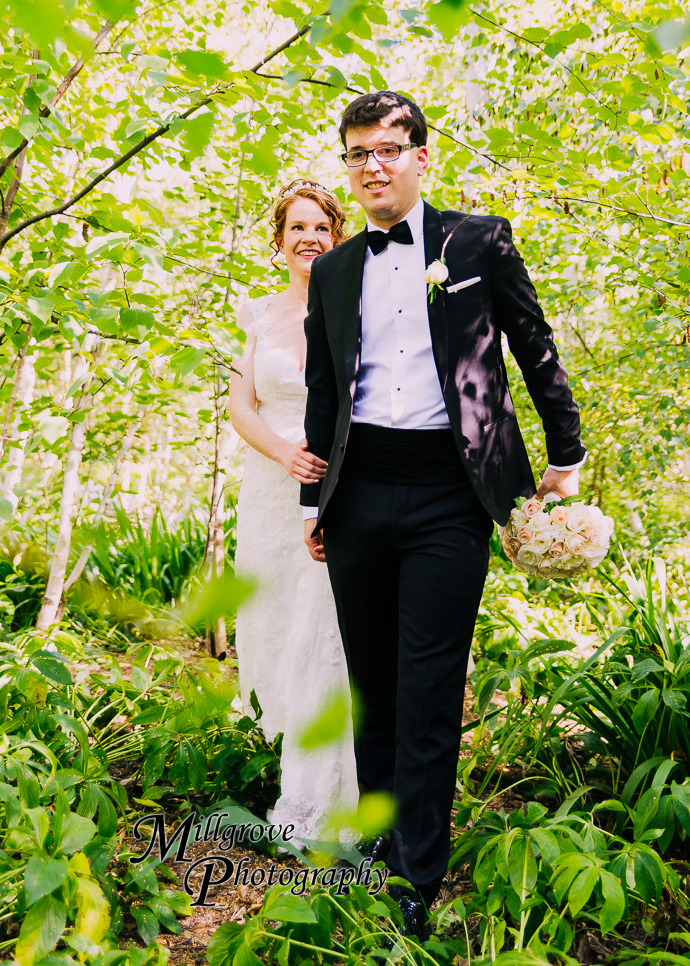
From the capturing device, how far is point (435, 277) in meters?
1.94

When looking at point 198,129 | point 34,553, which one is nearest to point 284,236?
point 198,129

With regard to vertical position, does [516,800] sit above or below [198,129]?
below

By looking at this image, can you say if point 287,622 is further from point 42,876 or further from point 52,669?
point 42,876

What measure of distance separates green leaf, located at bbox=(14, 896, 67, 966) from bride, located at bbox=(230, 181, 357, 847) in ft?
4.06

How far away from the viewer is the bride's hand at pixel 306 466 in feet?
7.74

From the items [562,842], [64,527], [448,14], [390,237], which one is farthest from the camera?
[64,527]

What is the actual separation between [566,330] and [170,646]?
12.4 feet

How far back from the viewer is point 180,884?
2154mm

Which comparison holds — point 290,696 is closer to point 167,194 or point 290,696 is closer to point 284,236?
point 284,236

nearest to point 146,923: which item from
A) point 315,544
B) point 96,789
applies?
point 96,789

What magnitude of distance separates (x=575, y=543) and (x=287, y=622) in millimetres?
1343

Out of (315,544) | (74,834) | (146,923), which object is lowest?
(146,923)

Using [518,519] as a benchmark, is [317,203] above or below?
above

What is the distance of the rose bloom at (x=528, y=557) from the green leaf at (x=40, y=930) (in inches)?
50.7
